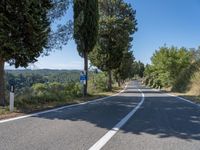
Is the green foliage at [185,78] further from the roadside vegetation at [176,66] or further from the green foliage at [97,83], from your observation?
the green foliage at [97,83]

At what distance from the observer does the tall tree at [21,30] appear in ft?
48.1

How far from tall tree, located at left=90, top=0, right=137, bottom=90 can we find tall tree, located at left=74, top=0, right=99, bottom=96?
51.2 feet

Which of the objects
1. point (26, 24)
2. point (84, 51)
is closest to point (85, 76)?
point (84, 51)

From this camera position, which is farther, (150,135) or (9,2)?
(9,2)

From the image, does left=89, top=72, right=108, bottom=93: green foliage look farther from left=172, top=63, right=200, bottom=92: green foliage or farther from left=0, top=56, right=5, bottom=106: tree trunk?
left=0, top=56, right=5, bottom=106: tree trunk

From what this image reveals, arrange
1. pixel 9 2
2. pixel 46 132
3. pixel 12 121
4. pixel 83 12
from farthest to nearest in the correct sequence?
pixel 83 12, pixel 9 2, pixel 12 121, pixel 46 132

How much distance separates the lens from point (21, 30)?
49.8ft

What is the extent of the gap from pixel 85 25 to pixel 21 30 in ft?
47.0

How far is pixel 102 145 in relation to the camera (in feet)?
24.8

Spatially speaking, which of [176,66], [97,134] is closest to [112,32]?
[176,66]

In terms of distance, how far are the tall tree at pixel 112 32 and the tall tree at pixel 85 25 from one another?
15.6m

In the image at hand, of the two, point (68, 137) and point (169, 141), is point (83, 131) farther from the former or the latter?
point (169, 141)

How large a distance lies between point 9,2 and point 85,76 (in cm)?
1430

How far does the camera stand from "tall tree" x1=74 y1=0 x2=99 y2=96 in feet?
93.1
